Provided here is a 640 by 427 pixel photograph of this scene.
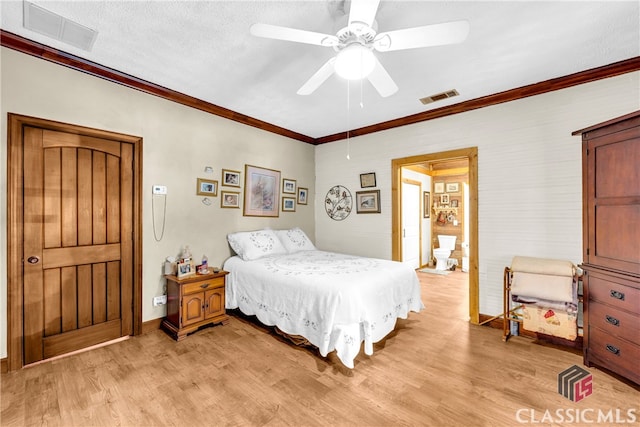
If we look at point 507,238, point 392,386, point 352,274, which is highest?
point 507,238

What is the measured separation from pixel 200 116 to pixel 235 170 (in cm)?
78

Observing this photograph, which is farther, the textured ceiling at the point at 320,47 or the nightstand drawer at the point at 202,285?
the nightstand drawer at the point at 202,285

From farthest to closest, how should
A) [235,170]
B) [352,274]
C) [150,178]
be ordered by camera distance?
1. [235,170]
2. [150,178]
3. [352,274]

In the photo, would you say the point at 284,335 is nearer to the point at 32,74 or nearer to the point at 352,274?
the point at 352,274

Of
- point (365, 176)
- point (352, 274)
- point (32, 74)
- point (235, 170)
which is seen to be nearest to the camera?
point (32, 74)

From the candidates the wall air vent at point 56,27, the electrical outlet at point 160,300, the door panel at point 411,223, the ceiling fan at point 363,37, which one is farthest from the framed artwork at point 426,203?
the wall air vent at point 56,27

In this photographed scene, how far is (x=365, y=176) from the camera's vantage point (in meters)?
4.37

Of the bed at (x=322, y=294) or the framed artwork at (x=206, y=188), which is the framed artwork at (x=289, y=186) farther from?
the framed artwork at (x=206, y=188)

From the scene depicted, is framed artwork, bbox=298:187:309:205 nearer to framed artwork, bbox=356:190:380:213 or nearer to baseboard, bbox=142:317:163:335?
framed artwork, bbox=356:190:380:213

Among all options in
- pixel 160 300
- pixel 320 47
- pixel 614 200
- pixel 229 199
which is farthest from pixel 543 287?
pixel 160 300

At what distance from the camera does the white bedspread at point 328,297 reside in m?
2.28

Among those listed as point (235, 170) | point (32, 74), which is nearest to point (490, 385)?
point (235, 170)

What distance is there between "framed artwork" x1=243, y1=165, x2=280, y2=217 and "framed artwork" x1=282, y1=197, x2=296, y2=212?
0.43 ft

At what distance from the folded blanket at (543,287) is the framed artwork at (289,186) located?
320 cm
